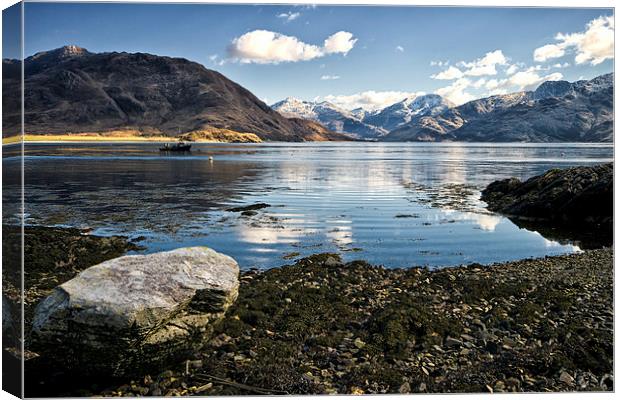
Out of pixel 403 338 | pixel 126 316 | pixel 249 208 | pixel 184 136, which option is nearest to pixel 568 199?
pixel 249 208

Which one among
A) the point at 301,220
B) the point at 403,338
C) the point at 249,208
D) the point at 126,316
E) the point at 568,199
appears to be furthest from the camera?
the point at 249,208

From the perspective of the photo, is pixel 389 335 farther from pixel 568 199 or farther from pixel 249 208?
pixel 568 199

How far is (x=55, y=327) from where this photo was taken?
4641mm

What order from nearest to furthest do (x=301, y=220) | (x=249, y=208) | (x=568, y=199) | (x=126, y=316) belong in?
(x=126, y=316)
(x=301, y=220)
(x=568, y=199)
(x=249, y=208)

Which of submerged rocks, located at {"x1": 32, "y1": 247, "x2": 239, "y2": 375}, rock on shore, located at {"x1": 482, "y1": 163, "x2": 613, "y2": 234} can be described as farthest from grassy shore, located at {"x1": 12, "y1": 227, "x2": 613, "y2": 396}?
rock on shore, located at {"x1": 482, "y1": 163, "x2": 613, "y2": 234}

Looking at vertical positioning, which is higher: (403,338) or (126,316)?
(126,316)

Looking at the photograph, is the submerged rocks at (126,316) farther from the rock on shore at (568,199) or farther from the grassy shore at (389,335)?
the rock on shore at (568,199)

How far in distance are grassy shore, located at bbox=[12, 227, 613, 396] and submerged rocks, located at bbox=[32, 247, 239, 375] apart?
311mm

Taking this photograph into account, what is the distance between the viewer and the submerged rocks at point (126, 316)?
15.1ft

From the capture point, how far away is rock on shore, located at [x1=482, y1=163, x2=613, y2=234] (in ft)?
50.3

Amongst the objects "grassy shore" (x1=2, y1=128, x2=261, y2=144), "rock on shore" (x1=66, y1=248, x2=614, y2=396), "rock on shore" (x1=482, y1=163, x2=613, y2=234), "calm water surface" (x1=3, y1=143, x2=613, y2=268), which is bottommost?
"rock on shore" (x1=66, y1=248, x2=614, y2=396)

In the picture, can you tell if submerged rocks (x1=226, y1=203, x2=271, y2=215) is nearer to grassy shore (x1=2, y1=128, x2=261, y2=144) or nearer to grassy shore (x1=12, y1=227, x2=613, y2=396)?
grassy shore (x1=12, y1=227, x2=613, y2=396)

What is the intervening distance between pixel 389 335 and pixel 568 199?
13.5 m

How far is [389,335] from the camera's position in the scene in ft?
20.2
